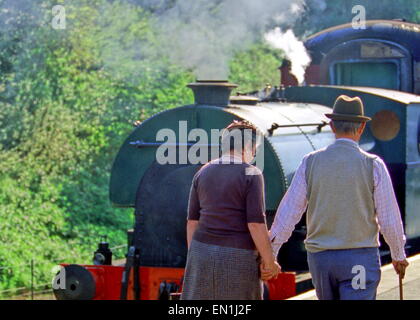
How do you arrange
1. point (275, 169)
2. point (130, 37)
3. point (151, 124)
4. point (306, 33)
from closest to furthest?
point (275, 169), point (151, 124), point (130, 37), point (306, 33)

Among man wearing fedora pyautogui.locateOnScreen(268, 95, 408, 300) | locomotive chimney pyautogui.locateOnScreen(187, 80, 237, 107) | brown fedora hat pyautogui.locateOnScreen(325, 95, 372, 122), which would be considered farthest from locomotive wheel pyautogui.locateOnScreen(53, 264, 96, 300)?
brown fedora hat pyautogui.locateOnScreen(325, 95, 372, 122)

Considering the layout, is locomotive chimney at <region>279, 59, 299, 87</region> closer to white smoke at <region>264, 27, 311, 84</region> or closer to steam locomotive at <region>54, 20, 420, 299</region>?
white smoke at <region>264, 27, 311, 84</region>

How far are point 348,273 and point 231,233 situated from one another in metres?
0.69

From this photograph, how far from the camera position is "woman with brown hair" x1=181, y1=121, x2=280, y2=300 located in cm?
515

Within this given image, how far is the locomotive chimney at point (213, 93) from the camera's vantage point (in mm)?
7914

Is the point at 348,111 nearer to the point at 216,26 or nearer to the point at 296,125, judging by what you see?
the point at 296,125

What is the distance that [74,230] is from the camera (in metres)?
15.1

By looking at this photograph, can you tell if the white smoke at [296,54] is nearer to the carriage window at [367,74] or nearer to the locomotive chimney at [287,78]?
the locomotive chimney at [287,78]

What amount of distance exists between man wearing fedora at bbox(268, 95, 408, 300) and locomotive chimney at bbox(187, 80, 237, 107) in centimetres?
285

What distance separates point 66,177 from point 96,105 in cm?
197

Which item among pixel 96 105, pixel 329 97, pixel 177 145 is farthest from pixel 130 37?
pixel 177 145

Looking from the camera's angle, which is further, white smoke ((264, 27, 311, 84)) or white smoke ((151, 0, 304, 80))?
white smoke ((264, 27, 311, 84))

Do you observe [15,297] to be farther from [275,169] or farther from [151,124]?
[275,169]

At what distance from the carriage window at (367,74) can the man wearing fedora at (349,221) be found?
18.1 ft
